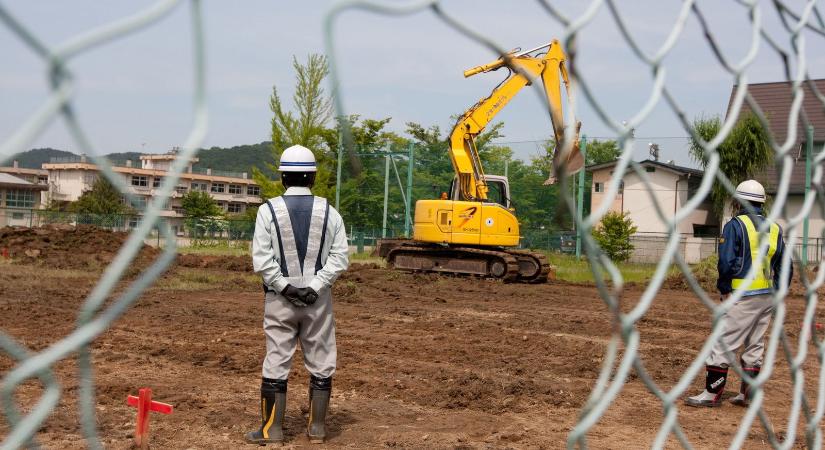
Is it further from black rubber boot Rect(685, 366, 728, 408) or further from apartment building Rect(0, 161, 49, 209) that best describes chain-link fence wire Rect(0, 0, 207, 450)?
black rubber boot Rect(685, 366, 728, 408)

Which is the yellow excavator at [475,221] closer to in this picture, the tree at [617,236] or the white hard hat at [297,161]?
the tree at [617,236]

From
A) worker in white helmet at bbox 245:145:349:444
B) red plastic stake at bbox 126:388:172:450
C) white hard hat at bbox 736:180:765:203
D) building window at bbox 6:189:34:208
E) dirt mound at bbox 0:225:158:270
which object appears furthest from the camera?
dirt mound at bbox 0:225:158:270

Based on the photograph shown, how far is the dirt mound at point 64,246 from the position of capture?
70.4ft

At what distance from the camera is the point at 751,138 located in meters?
25.1

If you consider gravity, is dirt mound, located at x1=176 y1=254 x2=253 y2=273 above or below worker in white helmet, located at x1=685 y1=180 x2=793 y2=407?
below

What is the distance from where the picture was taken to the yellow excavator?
19250mm

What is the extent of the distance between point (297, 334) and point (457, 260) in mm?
14928

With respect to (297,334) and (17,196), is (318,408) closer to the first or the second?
(297,334)

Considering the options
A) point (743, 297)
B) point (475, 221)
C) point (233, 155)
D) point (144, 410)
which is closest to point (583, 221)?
point (144, 410)

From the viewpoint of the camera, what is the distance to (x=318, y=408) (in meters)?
5.19

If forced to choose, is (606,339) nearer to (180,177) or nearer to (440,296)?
(440,296)

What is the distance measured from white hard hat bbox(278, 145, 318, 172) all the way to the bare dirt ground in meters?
1.64

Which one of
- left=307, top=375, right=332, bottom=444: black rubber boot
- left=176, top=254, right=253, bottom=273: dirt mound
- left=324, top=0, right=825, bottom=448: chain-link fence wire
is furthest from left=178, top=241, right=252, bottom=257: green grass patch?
left=324, top=0, right=825, bottom=448: chain-link fence wire

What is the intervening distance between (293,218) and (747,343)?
12.3ft
